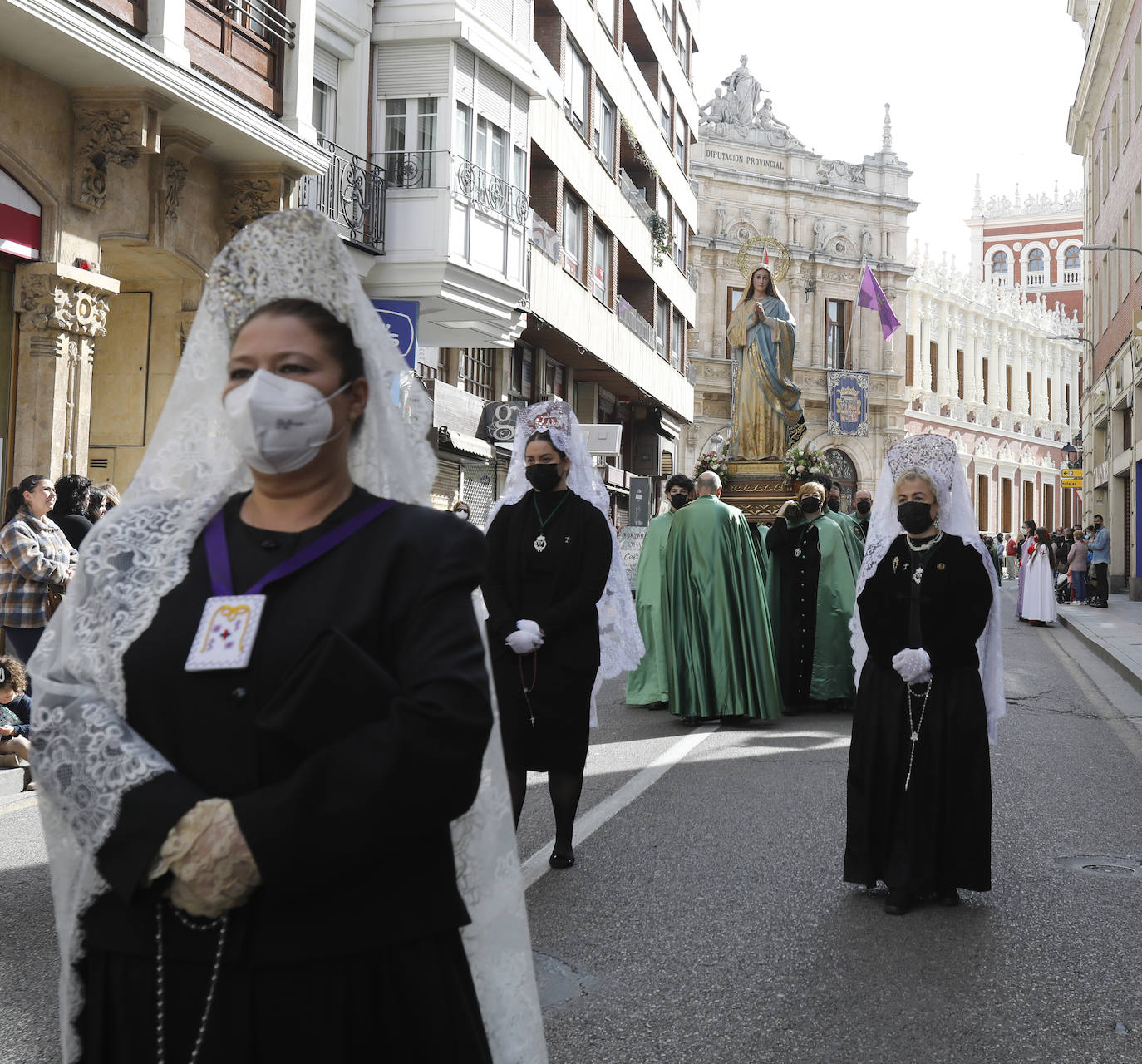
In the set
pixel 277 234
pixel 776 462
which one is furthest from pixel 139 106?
pixel 277 234

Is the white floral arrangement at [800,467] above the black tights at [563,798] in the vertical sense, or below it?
above

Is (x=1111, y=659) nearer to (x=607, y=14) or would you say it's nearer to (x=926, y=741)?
(x=926, y=741)

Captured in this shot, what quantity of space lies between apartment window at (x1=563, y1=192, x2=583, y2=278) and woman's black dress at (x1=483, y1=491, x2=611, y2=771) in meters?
19.0

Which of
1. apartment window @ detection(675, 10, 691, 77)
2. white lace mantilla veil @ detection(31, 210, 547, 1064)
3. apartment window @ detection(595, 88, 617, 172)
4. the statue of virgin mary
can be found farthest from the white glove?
apartment window @ detection(675, 10, 691, 77)

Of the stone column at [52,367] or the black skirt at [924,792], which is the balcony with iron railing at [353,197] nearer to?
the stone column at [52,367]

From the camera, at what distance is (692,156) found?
53469 millimetres

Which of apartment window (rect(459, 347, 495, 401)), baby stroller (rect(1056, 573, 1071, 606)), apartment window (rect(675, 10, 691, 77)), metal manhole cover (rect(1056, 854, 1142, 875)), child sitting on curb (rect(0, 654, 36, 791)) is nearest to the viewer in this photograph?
metal manhole cover (rect(1056, 854, 1142, 875))

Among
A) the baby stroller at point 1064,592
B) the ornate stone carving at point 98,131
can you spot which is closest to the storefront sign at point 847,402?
the baby stroller at point 1064,592

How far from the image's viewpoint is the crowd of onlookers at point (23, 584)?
799cm

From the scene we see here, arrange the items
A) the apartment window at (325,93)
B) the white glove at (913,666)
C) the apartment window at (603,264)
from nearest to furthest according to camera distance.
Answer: the white glove at (913,666) < the apartment window at (325,93) < the apartment window at (603,264)

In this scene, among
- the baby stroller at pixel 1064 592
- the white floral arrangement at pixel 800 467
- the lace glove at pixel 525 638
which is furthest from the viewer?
the baby stroller at pixel 1064 592

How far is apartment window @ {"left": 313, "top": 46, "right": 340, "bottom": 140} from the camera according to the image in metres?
18.5

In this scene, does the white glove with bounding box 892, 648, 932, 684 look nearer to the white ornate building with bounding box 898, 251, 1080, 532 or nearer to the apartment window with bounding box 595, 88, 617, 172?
the apartment window with bounding box 595, 88, 617, 172

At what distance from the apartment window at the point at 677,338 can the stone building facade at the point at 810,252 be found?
41.8ft
